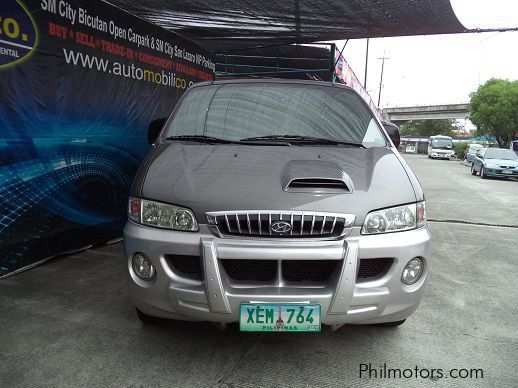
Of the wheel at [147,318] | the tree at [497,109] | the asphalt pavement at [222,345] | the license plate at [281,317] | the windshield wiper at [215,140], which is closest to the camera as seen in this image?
the license plate at [281,317]

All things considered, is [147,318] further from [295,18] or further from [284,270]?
[295,18]

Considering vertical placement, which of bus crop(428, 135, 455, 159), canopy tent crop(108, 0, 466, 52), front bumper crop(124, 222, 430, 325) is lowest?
bus crop(428, 135, 455, 159)

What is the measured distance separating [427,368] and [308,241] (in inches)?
46.0

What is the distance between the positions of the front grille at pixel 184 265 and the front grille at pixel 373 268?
893 mm

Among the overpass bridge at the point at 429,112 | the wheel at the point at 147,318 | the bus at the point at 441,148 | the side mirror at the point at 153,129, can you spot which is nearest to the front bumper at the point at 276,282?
the wheel at the point at 147,318

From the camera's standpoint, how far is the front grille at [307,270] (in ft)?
7.43

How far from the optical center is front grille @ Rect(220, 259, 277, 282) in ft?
7.41

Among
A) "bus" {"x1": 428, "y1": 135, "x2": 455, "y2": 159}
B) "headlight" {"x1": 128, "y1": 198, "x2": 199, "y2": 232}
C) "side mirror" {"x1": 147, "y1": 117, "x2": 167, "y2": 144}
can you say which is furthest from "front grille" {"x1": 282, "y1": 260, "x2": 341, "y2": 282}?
"bus" {"x1": 428, "y1": 135, "x2": 455, "y2": 159}

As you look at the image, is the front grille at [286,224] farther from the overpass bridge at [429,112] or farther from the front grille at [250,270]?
the overpass bridge at [429,112]

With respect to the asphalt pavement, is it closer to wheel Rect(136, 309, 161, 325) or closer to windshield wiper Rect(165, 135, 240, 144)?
wheel Rect(136, 309, 161, 325)

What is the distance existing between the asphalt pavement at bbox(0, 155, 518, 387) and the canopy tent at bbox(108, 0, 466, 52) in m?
3.42

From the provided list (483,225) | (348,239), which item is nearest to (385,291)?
(348,239)

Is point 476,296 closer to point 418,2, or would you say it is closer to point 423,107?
point 418,2

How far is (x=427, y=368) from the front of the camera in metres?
2.53
